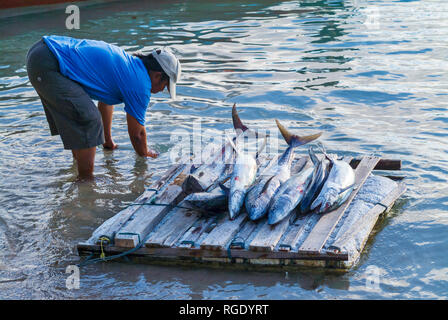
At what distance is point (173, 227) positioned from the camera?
4652 millimetres

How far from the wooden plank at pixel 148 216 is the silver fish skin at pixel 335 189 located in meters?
1.39

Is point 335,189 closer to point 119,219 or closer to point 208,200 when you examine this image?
point 208,200

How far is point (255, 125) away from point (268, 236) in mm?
3749

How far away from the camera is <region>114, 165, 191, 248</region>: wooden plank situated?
14.6ft

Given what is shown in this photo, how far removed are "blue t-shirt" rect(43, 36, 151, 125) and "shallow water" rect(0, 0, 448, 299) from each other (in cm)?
125

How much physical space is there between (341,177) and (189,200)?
1.50 metres

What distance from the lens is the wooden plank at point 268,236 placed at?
166 inches

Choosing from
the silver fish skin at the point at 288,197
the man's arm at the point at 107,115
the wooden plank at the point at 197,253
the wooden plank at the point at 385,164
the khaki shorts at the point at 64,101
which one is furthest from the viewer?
the man's arm at the point at 107,115

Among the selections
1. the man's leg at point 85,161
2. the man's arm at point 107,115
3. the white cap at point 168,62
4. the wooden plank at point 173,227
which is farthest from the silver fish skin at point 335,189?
the man's arm at point 107,115

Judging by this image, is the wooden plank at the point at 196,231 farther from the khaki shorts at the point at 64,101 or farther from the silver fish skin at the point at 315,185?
the khaki shorts at the point at 64,101

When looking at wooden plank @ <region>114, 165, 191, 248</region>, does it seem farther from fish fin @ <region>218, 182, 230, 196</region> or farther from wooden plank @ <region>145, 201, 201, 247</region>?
fish fin @ <region>218, 182, 230, 196</region>

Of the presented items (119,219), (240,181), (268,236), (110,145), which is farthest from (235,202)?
(110,145)
